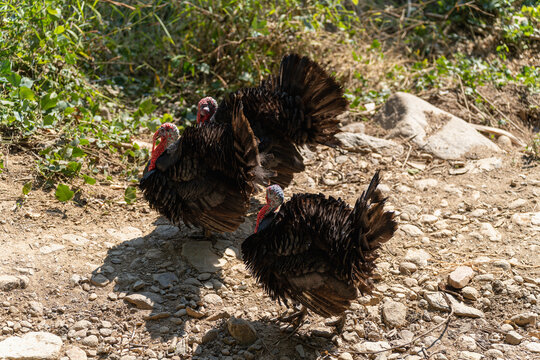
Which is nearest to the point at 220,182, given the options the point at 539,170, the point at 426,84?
the point at 539,170

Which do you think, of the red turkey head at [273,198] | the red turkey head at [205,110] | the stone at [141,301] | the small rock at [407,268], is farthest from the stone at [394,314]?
the red turkey head at [205,110]

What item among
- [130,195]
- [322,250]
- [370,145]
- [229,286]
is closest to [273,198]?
[322,250]

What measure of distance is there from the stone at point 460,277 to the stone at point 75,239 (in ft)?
9.26

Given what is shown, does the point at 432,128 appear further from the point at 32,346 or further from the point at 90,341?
the point at 32,346

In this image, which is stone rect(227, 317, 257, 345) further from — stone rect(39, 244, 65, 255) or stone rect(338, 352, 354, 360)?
stone rect(39, 244, 65, 255)

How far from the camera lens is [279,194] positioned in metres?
4.04

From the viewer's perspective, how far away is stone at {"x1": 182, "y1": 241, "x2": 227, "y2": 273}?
14.8ft

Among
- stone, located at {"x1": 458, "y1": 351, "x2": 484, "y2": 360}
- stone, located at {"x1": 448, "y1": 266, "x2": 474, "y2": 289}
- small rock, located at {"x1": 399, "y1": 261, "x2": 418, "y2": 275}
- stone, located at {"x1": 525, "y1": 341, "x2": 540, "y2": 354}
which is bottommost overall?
stone, located at {"x1": 525, "y1": 341, "x2": 540, "y2": 354}

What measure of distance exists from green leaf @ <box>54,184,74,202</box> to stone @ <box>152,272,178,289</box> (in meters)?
1.07

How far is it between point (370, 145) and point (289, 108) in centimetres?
152

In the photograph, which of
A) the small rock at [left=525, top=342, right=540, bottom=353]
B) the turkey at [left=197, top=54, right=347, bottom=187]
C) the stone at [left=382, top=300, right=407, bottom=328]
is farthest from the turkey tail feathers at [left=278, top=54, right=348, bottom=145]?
the small rock at [left=525, top=342, right=540, bottom=353]

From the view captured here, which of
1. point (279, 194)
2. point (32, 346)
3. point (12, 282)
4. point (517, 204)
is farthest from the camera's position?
point (517, 204)

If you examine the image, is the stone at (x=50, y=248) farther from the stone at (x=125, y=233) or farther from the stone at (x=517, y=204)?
the stone at (x=517, y=204)

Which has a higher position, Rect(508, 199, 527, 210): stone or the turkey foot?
Rect(508, 199, 527, 210): stone
